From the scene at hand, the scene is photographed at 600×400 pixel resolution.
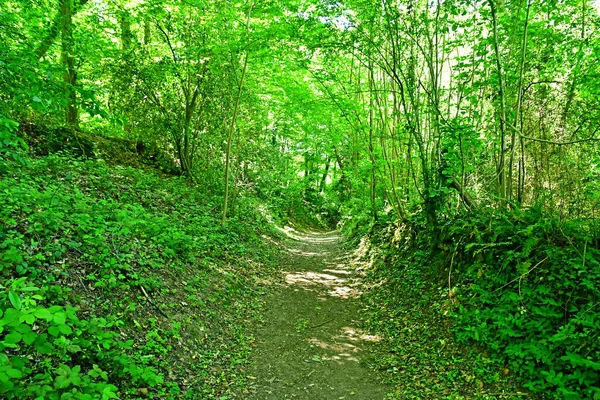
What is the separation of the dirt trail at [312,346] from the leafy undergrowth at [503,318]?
0.47m

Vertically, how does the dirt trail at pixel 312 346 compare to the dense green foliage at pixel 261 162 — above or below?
below

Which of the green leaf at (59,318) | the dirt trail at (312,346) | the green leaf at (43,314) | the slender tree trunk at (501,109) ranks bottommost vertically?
the dirt trail at (312,346)

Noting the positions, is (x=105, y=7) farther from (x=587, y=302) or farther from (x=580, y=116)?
(x=587, y=302)

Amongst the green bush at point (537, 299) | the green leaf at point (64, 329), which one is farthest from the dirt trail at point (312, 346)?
the green leaf at point (64, 329)

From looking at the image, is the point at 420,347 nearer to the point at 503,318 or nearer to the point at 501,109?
the point at 503,318

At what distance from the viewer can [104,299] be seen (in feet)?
14.0

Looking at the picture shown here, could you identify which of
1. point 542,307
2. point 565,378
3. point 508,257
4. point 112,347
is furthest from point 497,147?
point 112,347

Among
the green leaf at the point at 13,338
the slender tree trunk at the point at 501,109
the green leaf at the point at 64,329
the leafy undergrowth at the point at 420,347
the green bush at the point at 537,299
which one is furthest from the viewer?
the slender tree trunk at the point at 501,109

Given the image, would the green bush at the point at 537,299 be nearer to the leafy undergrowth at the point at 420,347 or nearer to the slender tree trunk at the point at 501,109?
the leafy undergrowth at the point at 420,347

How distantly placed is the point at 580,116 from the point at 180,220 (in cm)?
867

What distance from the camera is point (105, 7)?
10102mm

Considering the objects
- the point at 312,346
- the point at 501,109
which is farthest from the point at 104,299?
the point at 501,109

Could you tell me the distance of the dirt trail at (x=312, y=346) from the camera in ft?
15.1

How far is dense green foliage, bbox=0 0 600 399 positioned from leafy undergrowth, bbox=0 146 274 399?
31 mm
